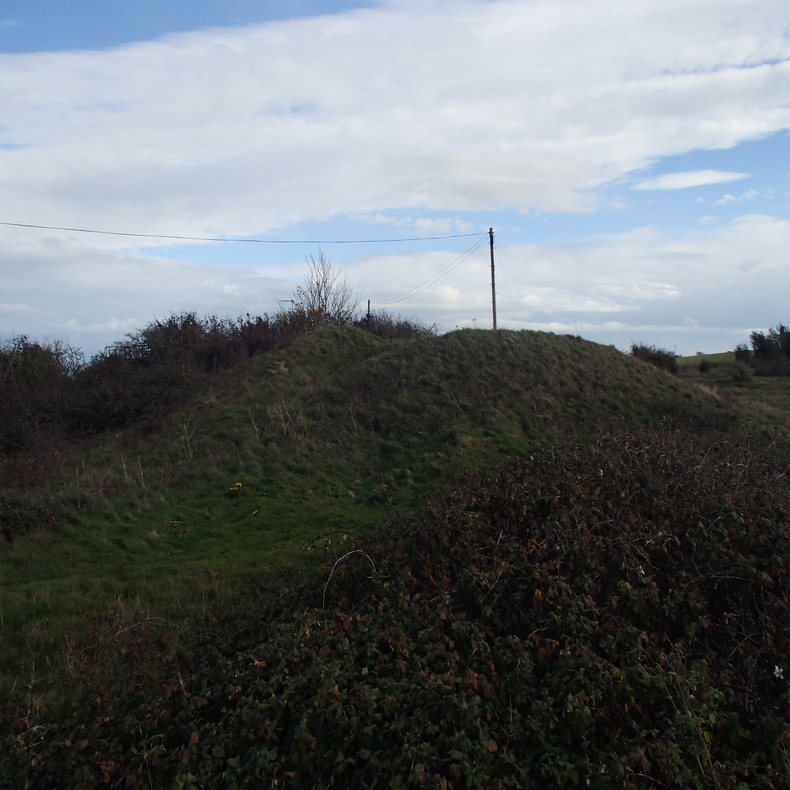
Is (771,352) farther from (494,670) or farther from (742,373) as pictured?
(494,670)

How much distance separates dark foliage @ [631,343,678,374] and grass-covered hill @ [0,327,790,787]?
63.8ft

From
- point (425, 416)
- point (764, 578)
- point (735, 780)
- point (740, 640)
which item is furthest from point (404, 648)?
point (425, 416)

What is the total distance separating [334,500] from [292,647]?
615 cm

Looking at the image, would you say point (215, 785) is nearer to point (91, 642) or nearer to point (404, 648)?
Result: point (404, 648)

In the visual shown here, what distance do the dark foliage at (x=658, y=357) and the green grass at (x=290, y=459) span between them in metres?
9.46

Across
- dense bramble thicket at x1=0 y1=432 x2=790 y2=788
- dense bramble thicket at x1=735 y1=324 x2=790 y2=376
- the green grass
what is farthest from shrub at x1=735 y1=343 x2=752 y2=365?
dense bramble thicket at x1=0 y1=432 x2=790 y2=788

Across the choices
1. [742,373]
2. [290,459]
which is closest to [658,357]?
[742,373]

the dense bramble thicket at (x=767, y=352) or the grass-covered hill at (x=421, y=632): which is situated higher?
the dense bramble thicket at (x=767, y=352)

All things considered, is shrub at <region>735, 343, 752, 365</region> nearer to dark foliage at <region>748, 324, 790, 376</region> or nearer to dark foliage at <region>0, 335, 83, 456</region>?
dark foliage at <region>748, 324, 790, 376</region>

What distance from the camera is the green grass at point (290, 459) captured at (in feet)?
21.6

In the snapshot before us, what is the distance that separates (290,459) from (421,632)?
824 centimetres

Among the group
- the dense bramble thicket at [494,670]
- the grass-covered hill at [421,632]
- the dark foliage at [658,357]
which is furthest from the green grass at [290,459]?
the dark foliage at [658,357]

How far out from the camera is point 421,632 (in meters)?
3.89

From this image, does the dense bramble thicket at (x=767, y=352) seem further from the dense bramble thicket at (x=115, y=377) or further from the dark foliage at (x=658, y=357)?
the dense bramble thicket at (x=115, y=377)
